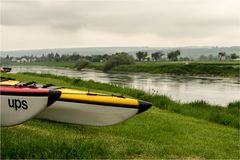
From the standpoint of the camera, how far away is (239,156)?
6285 mm

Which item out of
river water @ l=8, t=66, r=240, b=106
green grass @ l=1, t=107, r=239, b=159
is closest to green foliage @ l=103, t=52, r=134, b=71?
river water @ l=8, t=66, r=240, b=106

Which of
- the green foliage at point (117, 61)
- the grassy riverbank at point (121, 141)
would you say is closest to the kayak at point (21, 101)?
the grassy riverbank at point (121, 141)

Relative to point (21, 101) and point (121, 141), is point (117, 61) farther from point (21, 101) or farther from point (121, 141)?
point (21, 101)

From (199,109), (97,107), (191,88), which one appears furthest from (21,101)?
(191,88)

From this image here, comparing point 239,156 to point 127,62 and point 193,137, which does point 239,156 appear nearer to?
point 193,137

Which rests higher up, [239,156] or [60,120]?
[60,120]

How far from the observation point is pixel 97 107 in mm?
6621

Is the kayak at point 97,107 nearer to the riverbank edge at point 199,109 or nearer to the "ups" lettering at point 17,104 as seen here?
the "ups" lettering at point 17,104

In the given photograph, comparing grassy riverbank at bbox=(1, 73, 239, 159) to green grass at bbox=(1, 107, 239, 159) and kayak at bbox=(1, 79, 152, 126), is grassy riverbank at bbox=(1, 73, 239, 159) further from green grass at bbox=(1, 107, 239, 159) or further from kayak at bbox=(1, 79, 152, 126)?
kayak at bbox=(1, 79, 152, 126)

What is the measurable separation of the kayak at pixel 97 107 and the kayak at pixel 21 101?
3.22ft

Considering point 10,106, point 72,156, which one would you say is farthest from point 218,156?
point 10,106

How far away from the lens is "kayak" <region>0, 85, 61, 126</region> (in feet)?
18.1

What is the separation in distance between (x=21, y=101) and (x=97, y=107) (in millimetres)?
1547

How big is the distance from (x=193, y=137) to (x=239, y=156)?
49.3 inches
